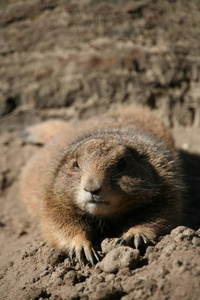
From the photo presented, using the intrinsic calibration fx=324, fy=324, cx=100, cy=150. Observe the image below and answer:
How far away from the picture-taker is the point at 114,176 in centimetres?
356

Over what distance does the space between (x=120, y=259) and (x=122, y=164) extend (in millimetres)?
1069

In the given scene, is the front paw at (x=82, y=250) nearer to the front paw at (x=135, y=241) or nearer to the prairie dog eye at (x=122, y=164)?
the front paw at (x=135, y=241)

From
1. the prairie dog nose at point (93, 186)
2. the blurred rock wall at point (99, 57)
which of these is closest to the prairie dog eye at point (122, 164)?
the prairie dog nose at point (93, 186)

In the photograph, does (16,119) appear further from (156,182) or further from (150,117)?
(156,182)

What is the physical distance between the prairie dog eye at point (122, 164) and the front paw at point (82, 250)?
94 centimetres

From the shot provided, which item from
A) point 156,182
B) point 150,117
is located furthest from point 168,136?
point 156,182

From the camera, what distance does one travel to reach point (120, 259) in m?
3.26

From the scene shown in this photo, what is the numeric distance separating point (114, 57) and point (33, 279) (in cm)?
514

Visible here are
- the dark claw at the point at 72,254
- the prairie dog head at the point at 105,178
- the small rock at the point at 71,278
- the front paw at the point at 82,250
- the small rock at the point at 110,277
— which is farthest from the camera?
the dark claw at the point at 72,254

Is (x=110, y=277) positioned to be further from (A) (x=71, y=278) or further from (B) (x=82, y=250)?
(B) (x=82, y=250)

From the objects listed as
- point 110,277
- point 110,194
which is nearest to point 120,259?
point 110,277

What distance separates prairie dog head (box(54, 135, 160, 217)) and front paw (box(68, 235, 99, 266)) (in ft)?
1.23

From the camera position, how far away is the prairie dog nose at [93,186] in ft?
10.8

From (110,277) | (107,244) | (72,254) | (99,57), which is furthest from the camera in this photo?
(99,57)
